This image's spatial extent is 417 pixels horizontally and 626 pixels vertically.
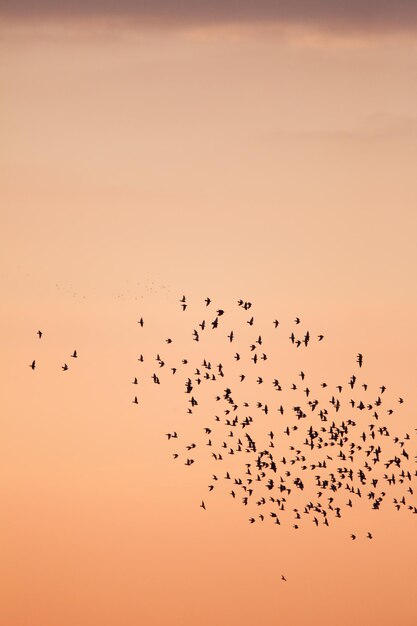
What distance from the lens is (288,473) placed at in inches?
3819

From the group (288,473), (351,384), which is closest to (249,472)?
(288,473)

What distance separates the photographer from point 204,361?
313 ft

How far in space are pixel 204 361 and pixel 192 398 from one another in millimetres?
1982

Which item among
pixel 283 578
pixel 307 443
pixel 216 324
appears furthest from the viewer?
pixel 283 578

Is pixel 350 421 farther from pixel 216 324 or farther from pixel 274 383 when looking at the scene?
pixel 216 324

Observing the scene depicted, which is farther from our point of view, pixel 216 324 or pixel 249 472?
pixel 249 472

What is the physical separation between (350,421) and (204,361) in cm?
764

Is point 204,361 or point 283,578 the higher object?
point 204,361

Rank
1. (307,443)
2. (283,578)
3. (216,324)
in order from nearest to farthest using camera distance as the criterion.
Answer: (216,324) < (307,443) < (283,578)

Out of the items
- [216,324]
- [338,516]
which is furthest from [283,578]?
[216,324]

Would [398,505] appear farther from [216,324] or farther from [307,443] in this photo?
[216,324]

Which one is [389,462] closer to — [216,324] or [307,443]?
[307,443]

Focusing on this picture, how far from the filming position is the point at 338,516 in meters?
98.4

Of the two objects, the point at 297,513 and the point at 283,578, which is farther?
the point at 283,578
